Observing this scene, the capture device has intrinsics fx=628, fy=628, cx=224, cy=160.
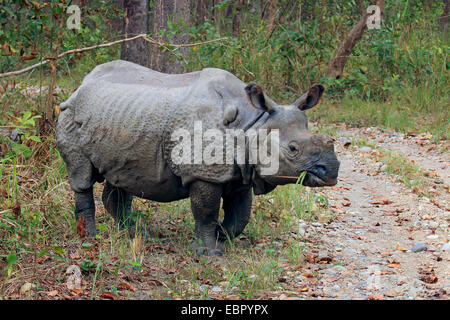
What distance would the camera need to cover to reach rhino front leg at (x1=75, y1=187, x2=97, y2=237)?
18.4 ft

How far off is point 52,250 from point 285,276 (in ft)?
6.20

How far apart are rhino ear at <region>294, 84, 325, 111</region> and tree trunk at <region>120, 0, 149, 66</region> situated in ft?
18.1

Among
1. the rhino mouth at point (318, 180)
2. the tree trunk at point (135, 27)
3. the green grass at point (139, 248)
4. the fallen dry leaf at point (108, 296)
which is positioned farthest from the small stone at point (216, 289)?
the tree trunk at point (135, 27)

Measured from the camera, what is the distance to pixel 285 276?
486 centimetres

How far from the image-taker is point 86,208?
18.5 ft

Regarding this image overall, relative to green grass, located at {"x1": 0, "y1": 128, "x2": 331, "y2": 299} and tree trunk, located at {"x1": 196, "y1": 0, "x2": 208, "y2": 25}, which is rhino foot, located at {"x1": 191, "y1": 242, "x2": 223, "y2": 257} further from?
tree trunk, located at {"x1": 196, "y1": 0, "x2": 208, "y2": 25}

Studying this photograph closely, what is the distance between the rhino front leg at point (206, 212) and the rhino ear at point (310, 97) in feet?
3.02

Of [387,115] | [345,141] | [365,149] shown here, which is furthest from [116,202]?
[387,115]

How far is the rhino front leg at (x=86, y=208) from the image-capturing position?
5.61 m

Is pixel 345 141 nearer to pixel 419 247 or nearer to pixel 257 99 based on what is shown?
pixel 419 247

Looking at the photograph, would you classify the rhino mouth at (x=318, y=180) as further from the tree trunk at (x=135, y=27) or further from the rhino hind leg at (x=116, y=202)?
the tree trunk at (x=135, y=27)

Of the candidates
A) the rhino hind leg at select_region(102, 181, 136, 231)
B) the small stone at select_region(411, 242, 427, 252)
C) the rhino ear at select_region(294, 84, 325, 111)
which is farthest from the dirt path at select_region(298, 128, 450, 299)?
the rhino hind leg at select_region(102, 181, 136, 231)

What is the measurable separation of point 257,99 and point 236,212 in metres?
1.10

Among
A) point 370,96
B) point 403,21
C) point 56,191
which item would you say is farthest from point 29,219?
point 403,21
